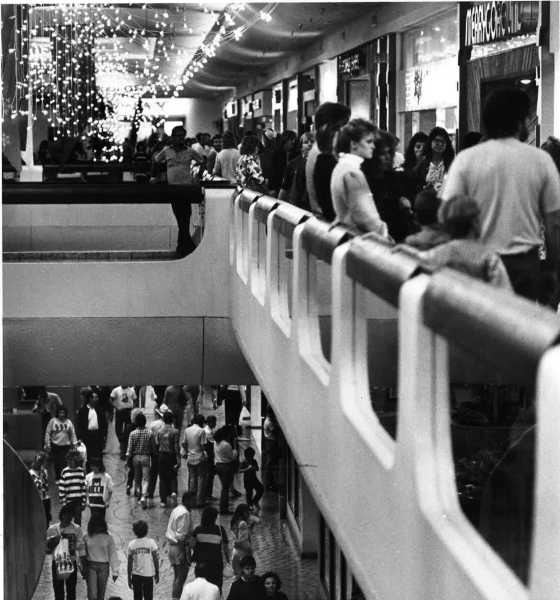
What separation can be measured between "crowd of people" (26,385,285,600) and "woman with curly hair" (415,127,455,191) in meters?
6.21

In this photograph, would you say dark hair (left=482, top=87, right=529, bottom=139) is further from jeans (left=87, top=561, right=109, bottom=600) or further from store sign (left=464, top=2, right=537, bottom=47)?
jeans (left=87, top=561, right=109, bottom=600)

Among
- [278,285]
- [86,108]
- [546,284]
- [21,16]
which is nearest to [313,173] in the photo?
[278,285]

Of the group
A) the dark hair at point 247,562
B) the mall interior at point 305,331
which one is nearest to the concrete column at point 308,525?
the mall interior at point 305,331

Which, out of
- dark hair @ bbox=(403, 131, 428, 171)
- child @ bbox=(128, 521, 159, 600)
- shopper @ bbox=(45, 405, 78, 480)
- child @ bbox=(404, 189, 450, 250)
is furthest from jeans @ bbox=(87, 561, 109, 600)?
child @ bbox=(404, 189, 450, 250)

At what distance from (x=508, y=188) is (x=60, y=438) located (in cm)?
1986

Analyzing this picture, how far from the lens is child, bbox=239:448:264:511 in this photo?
22.2 metres

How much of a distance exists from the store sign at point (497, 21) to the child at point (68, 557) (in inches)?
340

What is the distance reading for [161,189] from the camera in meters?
16.9

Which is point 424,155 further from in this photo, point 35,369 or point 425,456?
point 425,456

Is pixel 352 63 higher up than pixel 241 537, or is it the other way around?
pixel 352 63

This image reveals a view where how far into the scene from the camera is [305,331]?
6.98m

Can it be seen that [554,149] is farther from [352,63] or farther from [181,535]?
[352,63]

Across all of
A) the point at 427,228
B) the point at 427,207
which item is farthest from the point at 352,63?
the point at 427,228

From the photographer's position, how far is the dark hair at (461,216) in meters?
4.36
